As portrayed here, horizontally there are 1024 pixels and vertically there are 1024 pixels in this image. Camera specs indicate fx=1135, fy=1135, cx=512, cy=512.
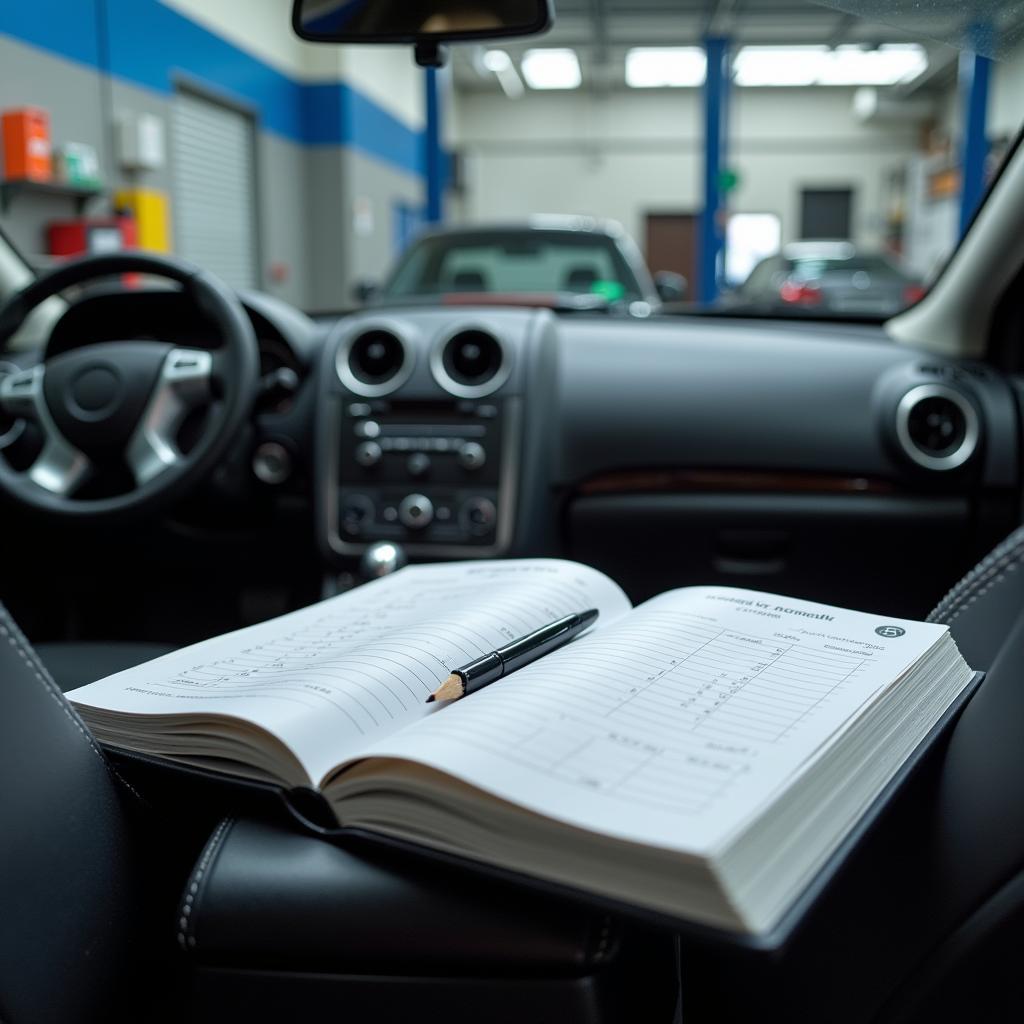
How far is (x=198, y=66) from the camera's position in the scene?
7719 millimetres

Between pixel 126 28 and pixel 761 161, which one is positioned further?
pixel 761 161

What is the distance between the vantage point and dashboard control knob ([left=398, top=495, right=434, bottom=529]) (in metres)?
1.56

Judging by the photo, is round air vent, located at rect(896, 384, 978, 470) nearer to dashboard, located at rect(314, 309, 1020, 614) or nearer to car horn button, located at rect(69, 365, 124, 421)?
dashboard, located at rect(314, 309, 1020, 614)

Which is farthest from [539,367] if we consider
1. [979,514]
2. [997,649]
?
[997,649]

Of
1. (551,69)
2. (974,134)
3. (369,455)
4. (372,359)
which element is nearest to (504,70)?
(551,69)

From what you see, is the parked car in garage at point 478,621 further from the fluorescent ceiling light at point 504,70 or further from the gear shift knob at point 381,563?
the fluorescent ceiling light at point 504,70

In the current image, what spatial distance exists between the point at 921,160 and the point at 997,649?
54.0ft

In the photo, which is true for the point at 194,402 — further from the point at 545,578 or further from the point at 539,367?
the point at 545,578

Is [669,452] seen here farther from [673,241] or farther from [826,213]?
[826,213]

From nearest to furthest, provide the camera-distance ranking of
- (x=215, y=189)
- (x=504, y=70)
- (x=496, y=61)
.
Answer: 1. (x=215, y=189)
2. (x=496, y=61)
3. (x=504, y=70)

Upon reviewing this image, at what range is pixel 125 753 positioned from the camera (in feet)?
2.00

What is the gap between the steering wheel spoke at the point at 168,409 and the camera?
53.1 inches

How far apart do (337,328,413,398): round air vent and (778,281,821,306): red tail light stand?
28.1ft

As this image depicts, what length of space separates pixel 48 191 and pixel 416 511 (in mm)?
4899
